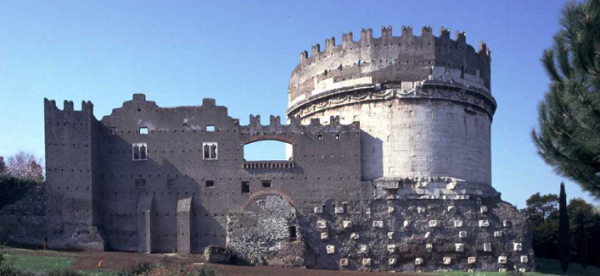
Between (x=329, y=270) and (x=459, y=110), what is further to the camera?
(x=459, y=110)

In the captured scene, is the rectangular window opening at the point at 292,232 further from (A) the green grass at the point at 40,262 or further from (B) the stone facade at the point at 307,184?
(A) the green grass at the point at 40,262

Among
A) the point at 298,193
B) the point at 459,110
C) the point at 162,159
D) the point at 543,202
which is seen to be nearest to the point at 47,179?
the point at 162,159

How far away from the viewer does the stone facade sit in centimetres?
3794

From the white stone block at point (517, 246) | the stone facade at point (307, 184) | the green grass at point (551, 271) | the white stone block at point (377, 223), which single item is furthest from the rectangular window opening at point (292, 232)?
the white stone block at point (517, 246)

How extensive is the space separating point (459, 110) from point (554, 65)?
20.2m

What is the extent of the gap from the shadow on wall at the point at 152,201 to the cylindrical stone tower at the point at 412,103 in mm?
9797

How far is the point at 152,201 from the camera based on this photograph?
39.0 m

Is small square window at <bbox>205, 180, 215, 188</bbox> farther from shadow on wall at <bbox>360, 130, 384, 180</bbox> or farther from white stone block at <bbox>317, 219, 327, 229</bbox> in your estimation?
shadow on wall at <bbox>360, 130, 384, 180</bbox>

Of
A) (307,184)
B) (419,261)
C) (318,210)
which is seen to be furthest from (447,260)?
(307,184)

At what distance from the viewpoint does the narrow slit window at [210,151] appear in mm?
39750

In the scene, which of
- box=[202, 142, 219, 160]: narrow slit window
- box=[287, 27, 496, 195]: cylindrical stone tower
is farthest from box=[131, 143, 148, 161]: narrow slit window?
box=[287, 27, 496, 195]: cylindrical stone tower

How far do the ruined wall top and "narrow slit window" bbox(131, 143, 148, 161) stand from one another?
11.2 meters

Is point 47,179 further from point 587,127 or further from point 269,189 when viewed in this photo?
point 587,127

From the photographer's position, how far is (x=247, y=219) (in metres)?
38.8
